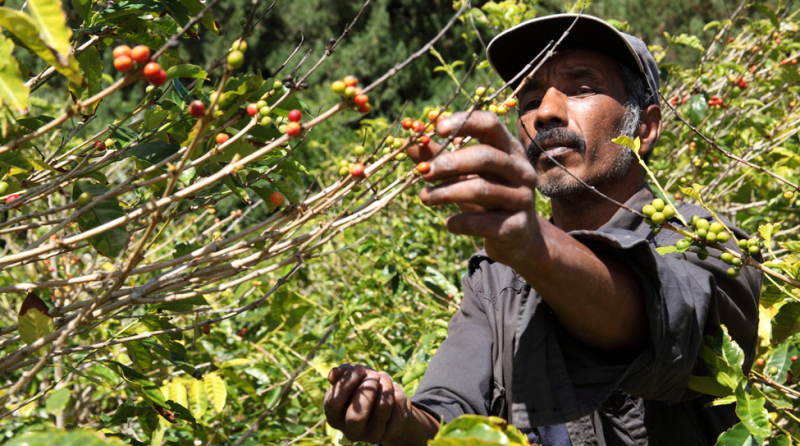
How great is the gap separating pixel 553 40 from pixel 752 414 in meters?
1.15

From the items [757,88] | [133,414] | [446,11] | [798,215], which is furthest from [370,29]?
[133,414]

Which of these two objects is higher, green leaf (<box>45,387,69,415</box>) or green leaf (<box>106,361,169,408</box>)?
green leaf (<box>106,361,169,408</box>)

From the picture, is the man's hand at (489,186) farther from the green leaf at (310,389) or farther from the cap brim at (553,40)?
the green leaf at (310,389)

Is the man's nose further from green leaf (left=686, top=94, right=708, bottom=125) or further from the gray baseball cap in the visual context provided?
green leaf (left=686, top=94, right=708, bottom=125)

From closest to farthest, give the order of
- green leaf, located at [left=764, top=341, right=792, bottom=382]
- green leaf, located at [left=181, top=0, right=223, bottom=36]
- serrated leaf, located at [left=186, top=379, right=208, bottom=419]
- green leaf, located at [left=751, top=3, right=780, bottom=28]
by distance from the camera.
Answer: green leaf, located at [left=181, top=0, right=223, bottom=36] → green leaf, located at [left=764, top=341, right=792, bottom=382] → serrated leaf, located at [left=186, top=379, right=208, bottom=419] → green leaf, located at [left=751, top=3, right=780, bottom=28]

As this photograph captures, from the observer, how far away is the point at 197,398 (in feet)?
6.77

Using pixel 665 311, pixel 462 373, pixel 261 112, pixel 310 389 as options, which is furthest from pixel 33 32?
A: pixel 310 389

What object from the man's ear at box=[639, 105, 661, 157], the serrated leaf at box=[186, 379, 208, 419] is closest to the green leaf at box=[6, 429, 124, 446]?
the serrated leaf at box=[186, 379, 208, 419]

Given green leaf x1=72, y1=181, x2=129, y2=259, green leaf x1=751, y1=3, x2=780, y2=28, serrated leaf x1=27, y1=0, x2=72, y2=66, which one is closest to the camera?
serrated leaf x1=27, y1=0, x2=72, y2=66

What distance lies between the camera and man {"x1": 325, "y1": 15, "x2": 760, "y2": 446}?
969 millimetres

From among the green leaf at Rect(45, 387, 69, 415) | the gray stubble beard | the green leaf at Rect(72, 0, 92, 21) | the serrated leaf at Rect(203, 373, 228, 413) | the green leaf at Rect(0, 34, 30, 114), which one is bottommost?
the serrated leaf at Rect(203, 373, 228, 413)

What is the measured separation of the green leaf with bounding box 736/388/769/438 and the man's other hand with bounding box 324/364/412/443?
67 centimetres

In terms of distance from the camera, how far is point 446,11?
1202cm

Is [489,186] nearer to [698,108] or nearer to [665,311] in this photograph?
[665,311]
